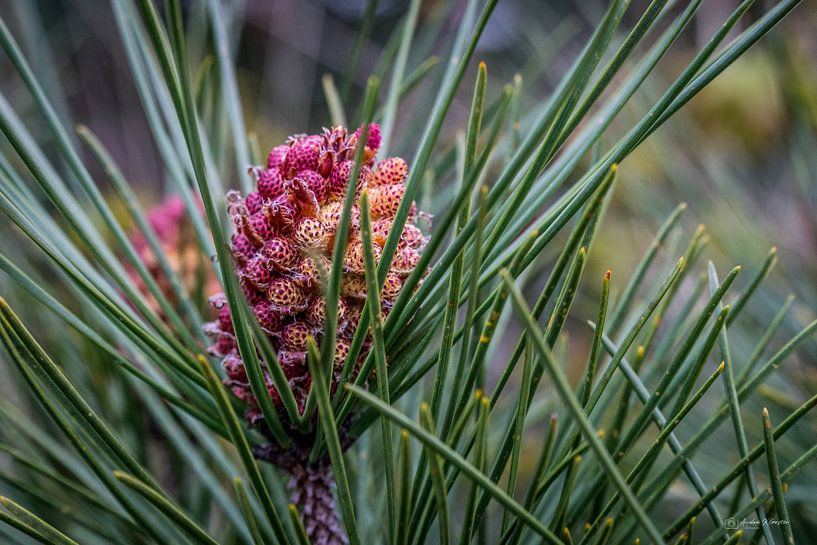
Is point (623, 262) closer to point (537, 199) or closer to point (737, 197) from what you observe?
point (737, 197)

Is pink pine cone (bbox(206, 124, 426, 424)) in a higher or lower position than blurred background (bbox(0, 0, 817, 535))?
lower

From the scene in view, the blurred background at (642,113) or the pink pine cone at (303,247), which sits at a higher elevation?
the blurred background at (642,113)

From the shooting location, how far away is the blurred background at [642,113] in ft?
2.06

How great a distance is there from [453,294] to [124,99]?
1.58m

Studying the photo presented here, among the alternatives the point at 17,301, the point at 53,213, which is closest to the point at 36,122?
the point at 53,213

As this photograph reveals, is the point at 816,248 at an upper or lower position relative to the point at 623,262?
lower

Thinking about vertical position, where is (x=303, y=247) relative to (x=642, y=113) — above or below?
Answer: below

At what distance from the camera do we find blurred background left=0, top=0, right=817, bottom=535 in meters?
0.63

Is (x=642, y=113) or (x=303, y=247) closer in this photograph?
(x=303, y=247)

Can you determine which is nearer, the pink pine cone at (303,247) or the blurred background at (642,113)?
the pink pine cone at (303,247)

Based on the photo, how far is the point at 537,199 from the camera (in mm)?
371

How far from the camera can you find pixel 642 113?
2.20 feet

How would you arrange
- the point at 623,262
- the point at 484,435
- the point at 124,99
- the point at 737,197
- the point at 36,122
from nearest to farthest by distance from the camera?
the point at 484,435 → the point at 737,197 → the point at 36,122 → the point at 623,262 → the point at 124,99

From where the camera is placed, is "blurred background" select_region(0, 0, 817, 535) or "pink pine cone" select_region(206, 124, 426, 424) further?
"blurred background" select_region(0, 0, 817, 535)
